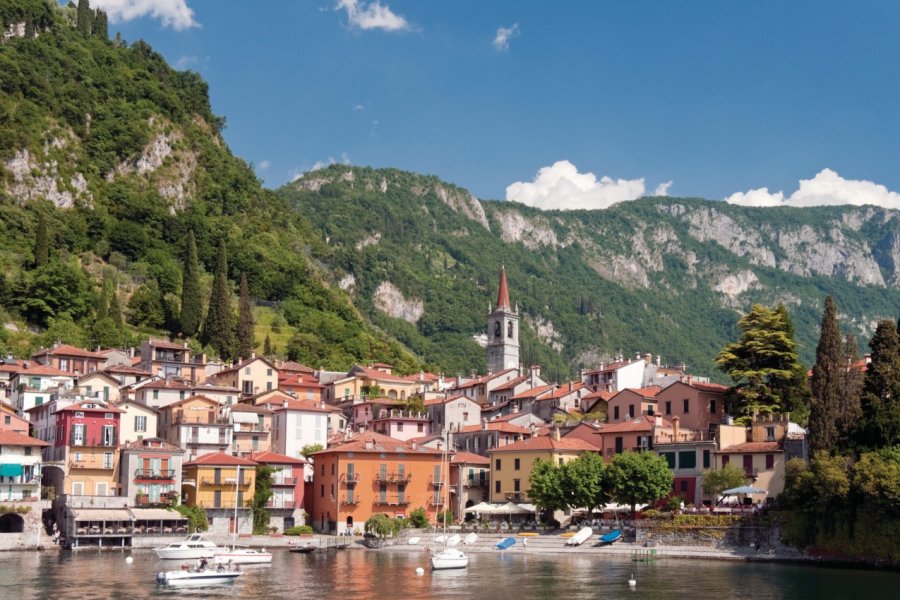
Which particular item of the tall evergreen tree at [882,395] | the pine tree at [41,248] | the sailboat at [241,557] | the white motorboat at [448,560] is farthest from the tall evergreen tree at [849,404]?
the pine tree at [41,248]

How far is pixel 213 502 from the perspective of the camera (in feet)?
302

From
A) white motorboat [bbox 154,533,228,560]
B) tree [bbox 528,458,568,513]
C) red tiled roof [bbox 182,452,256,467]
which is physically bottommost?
white motorboat [bbox 154,533,228,560]

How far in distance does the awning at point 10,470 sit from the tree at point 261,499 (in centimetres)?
1709

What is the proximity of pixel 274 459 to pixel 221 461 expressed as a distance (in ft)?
18.3

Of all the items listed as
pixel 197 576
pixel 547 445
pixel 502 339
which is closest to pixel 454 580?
pixel 197 576

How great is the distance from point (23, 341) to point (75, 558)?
55.5 m

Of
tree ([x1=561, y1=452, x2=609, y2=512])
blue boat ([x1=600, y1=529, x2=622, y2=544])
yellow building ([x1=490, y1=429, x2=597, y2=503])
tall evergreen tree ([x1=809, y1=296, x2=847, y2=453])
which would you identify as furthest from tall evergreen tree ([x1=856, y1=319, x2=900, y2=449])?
yellow building ([x1=490, y1=429, x2=597, y2=503])

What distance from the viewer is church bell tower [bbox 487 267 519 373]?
7598 inches

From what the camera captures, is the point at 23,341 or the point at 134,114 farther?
the point at 134,114

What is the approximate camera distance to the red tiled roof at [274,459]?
96.4m

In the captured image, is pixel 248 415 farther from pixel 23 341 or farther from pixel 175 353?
pixel 23 341

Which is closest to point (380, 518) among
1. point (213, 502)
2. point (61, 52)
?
point (213, 502)

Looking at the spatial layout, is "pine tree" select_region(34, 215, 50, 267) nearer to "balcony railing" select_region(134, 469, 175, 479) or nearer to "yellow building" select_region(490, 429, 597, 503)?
"balcony railing" select_region(134, 469, 175, 479)

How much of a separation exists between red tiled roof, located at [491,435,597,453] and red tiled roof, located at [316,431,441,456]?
20.0 feet
